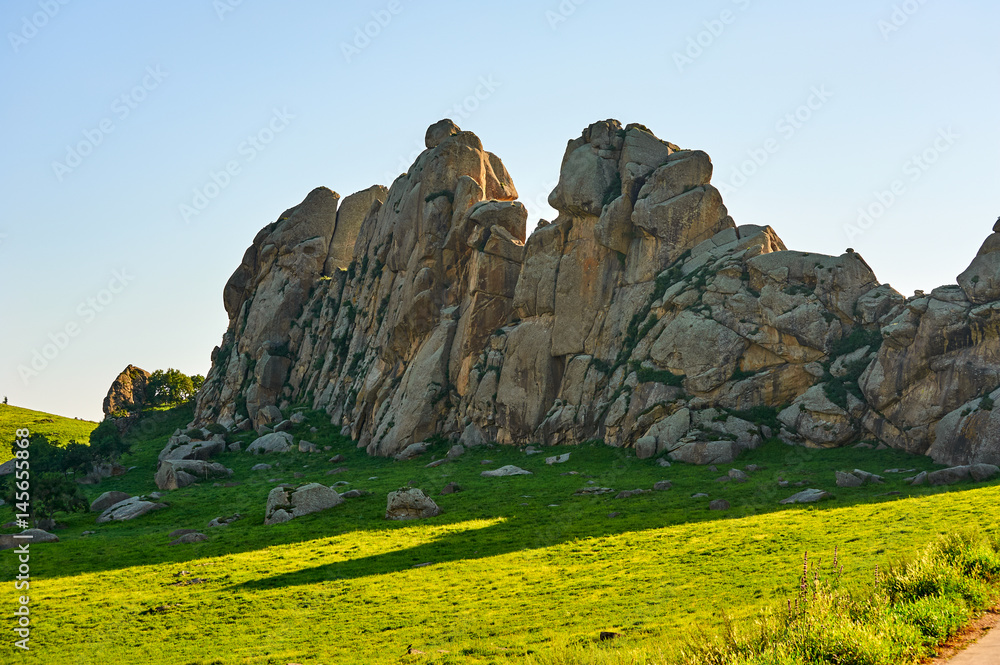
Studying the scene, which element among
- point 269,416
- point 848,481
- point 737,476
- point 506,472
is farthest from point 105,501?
point 848,481

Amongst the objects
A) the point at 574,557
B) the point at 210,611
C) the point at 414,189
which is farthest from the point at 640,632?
the point at 414,189

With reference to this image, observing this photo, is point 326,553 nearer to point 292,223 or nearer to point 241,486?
point 241,486

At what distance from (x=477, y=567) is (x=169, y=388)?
154 meters

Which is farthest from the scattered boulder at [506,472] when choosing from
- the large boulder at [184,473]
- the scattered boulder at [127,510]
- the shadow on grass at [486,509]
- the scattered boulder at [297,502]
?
the large boulder at [184,473]

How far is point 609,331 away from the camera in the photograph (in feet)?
290

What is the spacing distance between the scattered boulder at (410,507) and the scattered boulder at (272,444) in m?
47.8

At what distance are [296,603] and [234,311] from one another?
125847 mm

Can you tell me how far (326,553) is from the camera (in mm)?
45656

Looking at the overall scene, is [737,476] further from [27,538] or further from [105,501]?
[105,501]

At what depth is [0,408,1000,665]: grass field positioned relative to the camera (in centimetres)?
2878

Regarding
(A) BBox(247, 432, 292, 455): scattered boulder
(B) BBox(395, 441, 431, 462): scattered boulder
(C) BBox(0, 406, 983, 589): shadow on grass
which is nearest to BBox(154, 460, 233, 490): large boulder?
(C) BBox(0, 406, 983, 589): shadow on grass

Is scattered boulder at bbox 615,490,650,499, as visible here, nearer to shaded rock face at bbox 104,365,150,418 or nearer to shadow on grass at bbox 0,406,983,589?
shadow on grass at bbox 0,406,983,589

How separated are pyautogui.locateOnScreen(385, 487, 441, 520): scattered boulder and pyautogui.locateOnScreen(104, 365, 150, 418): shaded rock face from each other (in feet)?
409

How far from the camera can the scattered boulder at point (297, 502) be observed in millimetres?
57688
